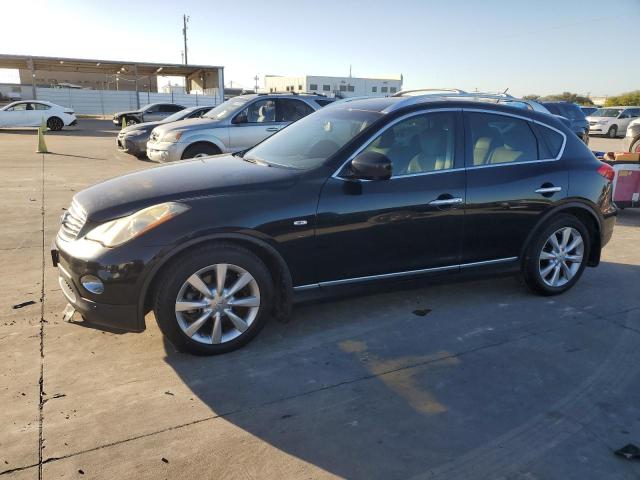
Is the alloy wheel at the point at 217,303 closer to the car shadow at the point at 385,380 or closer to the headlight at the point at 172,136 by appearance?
the car shadow at the point at 385,380

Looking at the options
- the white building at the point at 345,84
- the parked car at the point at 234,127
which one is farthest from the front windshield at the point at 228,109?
the white building at the point at 345,84

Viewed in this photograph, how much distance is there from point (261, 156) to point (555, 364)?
9.19 ft

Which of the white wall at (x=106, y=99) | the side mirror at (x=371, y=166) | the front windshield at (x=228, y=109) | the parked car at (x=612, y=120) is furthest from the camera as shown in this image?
the white wall at (x=106, y=99)

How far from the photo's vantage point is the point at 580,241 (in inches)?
188

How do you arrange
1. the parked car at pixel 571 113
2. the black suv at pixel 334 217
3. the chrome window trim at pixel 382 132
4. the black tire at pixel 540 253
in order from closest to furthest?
the black suv at pixel 334 217, the chrome window trim at pixel 382 132, the black tire at pixel 540 253, the parked car at pixel 571 113

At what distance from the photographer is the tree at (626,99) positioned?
52688 mm

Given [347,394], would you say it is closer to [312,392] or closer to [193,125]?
[312,392]

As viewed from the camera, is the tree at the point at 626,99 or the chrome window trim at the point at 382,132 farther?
the tree at the point at 626,99

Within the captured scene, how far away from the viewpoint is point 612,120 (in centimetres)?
2731

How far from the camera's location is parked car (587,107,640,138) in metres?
27.3

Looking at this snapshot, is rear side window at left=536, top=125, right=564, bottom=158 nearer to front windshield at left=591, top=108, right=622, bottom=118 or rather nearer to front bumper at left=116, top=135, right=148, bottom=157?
front bumper at left=116, top=135, right=148, bottom=157

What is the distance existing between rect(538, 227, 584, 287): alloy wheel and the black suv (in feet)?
0.04

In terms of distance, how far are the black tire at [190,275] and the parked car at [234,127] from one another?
7211 mm

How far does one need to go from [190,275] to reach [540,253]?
3.10m
